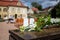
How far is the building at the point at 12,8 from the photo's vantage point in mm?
2033

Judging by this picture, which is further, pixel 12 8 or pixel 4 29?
pixel 4 29

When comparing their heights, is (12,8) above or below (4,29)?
above

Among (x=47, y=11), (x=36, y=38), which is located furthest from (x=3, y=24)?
(x=36, y=38)

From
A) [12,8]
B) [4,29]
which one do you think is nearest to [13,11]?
[12,8]

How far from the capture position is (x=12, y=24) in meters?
2.09

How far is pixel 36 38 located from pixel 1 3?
122 cm

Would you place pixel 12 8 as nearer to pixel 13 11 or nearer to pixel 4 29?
pixel 13 11

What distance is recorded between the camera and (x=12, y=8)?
206cm

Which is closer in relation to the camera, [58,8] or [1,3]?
[58,8]

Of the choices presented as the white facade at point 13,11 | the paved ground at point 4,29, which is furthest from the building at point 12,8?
the paved ground at point 4,29

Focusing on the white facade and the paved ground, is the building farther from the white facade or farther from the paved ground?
the paved ground

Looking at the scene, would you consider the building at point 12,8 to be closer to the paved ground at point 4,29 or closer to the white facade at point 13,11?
the white facade at point 13,11

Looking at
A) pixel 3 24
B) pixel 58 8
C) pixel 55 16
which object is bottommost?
pixel 3 24

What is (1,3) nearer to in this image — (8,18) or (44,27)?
(8,18)
